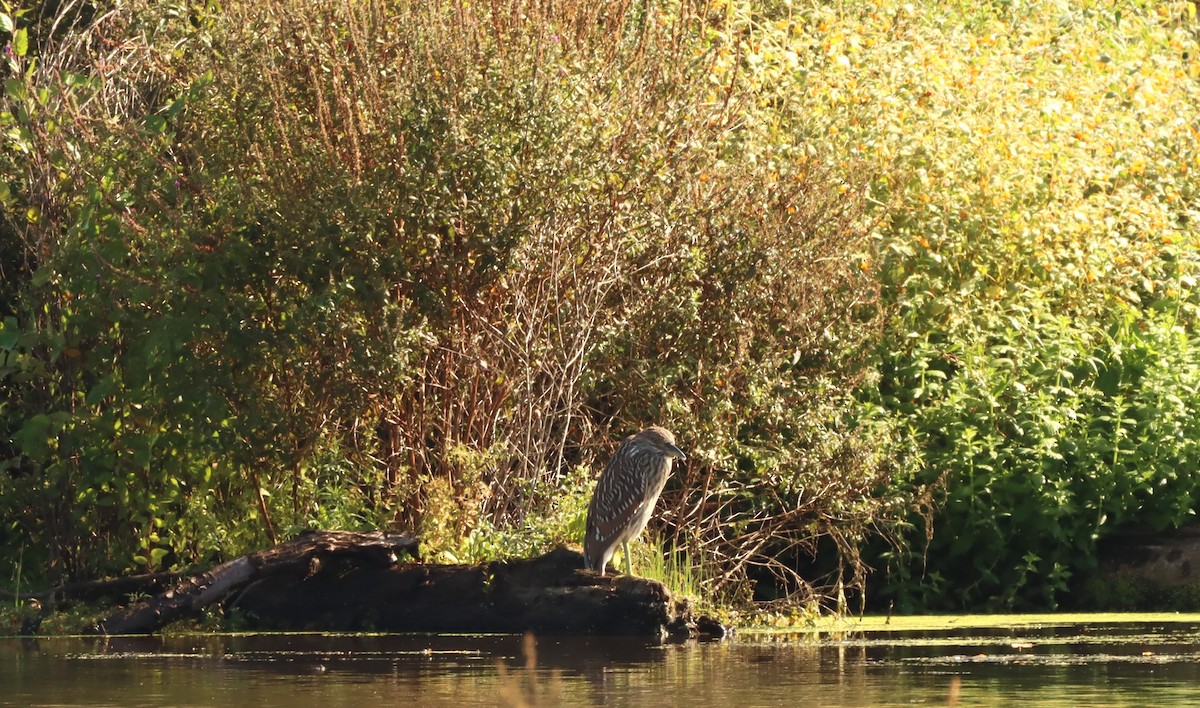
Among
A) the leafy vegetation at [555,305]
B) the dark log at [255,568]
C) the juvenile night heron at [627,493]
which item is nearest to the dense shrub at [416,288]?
the leafy vegetation at [555,305]

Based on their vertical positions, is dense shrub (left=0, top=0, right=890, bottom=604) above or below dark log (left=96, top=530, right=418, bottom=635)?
above

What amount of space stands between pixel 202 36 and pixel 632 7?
3028 millimetres

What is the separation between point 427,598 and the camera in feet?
41.7

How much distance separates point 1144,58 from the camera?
20.5m

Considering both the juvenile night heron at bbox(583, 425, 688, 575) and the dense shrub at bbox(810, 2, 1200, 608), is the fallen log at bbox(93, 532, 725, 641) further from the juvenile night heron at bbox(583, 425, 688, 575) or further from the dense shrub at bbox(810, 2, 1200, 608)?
the dense shrub at bbox(810, 2, 1200, 608)

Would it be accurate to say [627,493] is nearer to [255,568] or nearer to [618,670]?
[255,568]

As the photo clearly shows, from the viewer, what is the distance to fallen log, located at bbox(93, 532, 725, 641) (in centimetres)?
1224

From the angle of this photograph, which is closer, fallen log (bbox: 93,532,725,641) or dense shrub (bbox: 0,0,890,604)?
fallen log (bbox: 93,532,725,641)

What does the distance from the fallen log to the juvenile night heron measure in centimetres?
17

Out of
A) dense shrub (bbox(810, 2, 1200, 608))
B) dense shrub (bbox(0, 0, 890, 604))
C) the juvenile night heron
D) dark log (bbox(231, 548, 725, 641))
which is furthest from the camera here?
dense shrub (bbox(810, 2, 1200, 608))

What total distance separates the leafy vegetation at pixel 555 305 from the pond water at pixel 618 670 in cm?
152

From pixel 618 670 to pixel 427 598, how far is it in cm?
289

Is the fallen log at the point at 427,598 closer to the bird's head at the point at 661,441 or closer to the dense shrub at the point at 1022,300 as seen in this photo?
the bird's head at the point at 661,441

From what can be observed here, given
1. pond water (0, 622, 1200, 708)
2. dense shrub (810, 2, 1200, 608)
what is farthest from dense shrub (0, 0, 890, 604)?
pond water (0, 622, 1200, 708)
